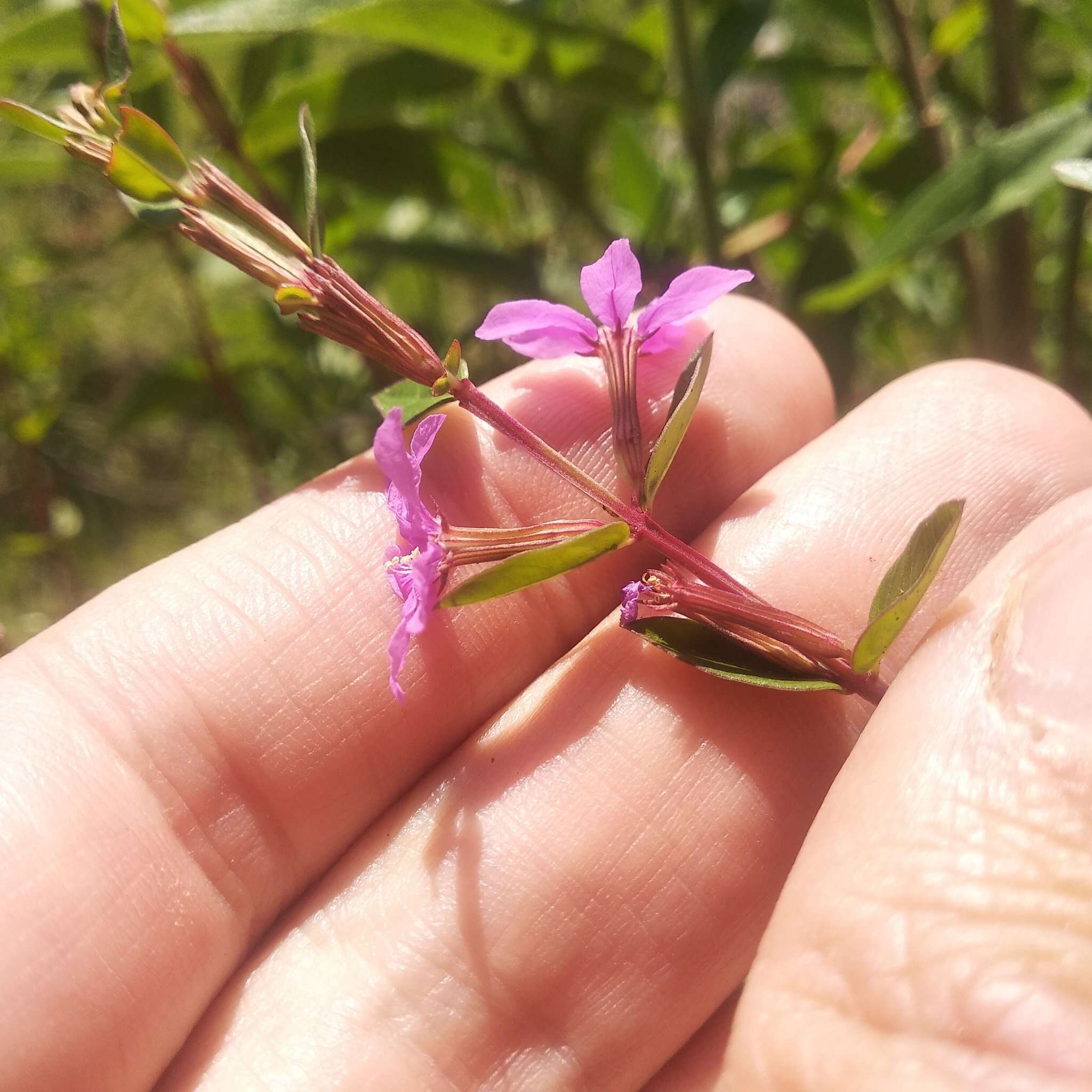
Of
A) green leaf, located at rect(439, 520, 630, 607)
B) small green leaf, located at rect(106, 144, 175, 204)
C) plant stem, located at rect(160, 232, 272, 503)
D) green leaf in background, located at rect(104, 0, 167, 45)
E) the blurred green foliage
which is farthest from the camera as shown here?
plant stem, located at rect(160, 232, 272, 503)

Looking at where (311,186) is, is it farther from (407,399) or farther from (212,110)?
(212,110)

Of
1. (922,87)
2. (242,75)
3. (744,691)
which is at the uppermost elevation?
(242,75)

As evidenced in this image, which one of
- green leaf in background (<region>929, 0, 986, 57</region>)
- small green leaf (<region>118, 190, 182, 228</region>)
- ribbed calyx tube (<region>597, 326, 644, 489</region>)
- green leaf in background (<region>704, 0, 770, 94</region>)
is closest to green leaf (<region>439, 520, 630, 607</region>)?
ribbed calyx tube (<region>597, 326, 644, 489</region>)

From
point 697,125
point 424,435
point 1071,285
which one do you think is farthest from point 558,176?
point 424,435

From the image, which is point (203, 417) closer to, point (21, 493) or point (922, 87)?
A: point (21, 493)

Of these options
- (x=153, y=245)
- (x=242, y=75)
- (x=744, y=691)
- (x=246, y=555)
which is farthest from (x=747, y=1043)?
(x=153, y=245)

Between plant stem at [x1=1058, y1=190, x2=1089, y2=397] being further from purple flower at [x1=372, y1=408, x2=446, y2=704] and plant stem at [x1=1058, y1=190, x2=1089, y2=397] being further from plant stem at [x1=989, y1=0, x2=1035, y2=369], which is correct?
purple flower at [x1=372, y1=408, x2=446, y2=704]
